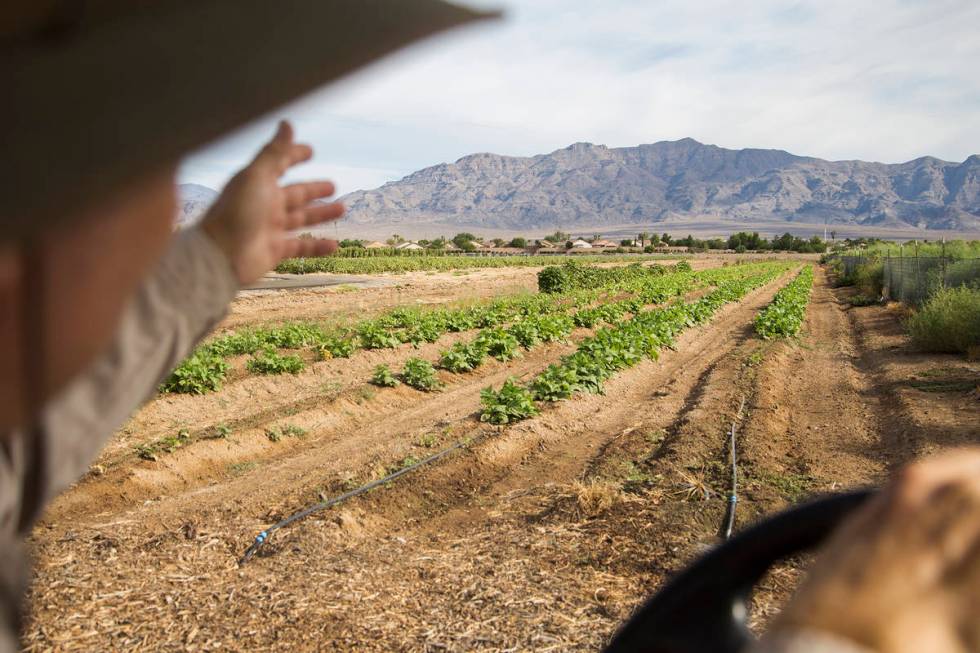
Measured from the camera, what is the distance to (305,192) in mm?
1479

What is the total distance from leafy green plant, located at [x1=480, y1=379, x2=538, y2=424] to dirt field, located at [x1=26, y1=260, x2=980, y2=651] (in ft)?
0.59

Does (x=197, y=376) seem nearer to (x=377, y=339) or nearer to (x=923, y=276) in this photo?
(x=377, y=339)

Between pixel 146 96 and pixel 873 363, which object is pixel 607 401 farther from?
pixel 146 96

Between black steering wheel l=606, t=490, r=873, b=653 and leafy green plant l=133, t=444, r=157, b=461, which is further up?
black steering wheel l=606, t=490, r=873, b=653

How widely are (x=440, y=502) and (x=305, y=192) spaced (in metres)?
5.46

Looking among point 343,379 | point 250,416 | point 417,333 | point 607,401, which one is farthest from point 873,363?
point 250,416

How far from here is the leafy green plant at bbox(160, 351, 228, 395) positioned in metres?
9.97

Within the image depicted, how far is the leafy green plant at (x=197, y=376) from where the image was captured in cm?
997

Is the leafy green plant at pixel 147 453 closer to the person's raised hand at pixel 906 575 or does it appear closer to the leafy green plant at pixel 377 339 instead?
the leafy green plant at pixel 377 339

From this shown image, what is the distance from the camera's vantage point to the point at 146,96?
19.7 inches

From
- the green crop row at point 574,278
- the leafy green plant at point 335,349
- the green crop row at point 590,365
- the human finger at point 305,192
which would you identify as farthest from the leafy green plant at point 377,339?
the green crop row at point 574,278

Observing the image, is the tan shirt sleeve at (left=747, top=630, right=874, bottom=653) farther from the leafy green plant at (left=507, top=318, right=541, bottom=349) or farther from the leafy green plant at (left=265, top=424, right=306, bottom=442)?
the leafy green plant at (left=507, top=318, right=541, bottom=349)

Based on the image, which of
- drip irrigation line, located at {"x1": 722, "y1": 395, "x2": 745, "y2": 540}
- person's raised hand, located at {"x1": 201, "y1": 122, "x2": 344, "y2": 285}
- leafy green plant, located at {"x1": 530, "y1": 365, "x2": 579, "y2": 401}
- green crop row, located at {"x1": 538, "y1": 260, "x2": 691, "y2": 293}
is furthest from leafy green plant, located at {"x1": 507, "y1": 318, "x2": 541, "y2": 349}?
green crop row, located at {"x1": 538, "y1": 260, "x2": 691, "y2": 293}

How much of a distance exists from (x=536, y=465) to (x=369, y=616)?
150 inches
